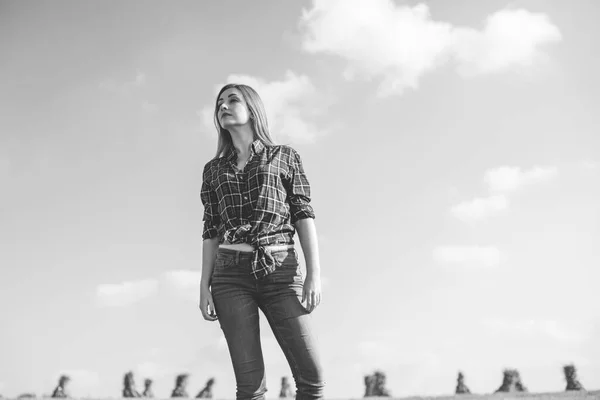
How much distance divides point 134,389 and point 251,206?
13292 millimetres

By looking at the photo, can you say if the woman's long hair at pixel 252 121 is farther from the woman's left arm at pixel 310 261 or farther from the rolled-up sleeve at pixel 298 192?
the woman's left arm at pixel 310 261

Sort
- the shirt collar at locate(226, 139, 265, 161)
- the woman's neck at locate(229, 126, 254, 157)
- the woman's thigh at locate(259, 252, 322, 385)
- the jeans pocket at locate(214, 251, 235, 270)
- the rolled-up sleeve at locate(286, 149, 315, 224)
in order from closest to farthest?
the woman's thigh at locate(259, 252, 322, 385) → the jeans pocket at locate(214, 251, 235, 270) → the rolled-up sleeve at locate(286, 149, 315, 224) → the shirt collar at locate(226, 139, 265, 161) → the woman's neck at locate(229, 126, 254, 157)

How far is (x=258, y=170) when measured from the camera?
417cm

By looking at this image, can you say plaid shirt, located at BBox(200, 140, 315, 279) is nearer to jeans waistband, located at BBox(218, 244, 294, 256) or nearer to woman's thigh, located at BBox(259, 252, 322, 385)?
jeans waistband, located at BBox(218, 244, 294, 256)

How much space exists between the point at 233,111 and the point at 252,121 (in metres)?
0.19

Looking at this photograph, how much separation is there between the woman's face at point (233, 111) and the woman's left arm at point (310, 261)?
98cm

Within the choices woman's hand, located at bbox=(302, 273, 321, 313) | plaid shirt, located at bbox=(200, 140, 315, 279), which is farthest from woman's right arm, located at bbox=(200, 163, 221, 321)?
woman's hand, located at bbox=(302, 273, 321, 313)

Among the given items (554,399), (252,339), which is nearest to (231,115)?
(252,339)

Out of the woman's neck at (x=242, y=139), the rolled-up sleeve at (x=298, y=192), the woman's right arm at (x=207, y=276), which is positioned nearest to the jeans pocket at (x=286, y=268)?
the rolled-up sleeve at (x=298, y=192)

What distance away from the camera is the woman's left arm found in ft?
13.1

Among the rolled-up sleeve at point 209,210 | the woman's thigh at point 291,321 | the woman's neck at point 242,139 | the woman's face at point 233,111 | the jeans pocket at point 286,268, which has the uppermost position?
the woman's face at point 233,111

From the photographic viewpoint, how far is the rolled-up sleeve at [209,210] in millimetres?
4426

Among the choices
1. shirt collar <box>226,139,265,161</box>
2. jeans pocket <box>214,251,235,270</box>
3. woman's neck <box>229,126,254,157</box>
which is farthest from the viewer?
woman's neck <box>229,126,254,157</box>

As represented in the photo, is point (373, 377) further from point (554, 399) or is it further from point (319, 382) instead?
point (319, 382)
